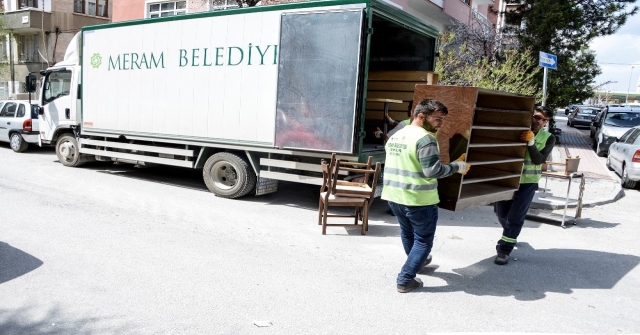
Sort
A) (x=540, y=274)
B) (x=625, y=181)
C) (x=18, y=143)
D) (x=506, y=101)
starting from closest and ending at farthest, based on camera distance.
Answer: (x=540, y=274) → (x=506, y=101) → (x=625, y=181) → (x=18, y=143)

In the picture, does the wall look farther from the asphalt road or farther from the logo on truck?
the asphalt road

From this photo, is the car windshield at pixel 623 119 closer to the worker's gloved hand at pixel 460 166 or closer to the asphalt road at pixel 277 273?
the asphalt road at pixel 277 273

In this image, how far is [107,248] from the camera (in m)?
5.28

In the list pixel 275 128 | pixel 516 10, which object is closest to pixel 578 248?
pixel 275 128

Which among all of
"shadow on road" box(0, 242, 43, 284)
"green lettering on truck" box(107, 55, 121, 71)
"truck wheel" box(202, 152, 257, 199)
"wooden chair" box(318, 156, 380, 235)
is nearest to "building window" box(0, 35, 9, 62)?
"green lettering on truck" box(107, 55, 121, 71)

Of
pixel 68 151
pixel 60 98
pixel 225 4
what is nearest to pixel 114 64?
pixel 60 98

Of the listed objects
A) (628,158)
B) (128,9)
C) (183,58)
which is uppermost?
(128,9)

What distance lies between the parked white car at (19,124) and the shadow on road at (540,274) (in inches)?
474

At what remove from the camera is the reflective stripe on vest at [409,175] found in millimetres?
4133

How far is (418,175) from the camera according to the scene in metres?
4.14

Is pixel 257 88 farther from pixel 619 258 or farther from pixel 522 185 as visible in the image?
pixel 619 258

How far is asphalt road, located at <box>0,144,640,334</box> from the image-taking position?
12.3 feet

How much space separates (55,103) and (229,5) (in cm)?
792

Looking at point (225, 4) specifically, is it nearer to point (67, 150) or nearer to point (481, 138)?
point (67, 150)
